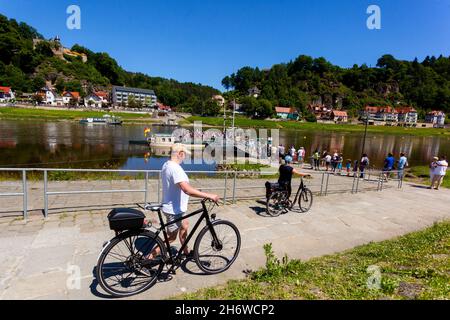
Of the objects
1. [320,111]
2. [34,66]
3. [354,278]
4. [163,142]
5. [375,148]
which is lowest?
[163,142]

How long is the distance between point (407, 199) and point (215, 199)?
1156cm

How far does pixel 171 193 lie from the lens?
170 inches

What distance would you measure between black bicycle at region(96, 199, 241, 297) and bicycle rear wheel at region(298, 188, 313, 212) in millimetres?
4548

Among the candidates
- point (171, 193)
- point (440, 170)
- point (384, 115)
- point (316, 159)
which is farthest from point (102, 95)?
point (171, 193)

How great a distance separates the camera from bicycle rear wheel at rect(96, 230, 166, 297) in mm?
3861

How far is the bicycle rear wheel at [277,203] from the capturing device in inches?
322

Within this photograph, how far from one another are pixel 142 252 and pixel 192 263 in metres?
1.20

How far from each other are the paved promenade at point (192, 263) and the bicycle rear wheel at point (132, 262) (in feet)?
0.62

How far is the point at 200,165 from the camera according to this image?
28.5 meters

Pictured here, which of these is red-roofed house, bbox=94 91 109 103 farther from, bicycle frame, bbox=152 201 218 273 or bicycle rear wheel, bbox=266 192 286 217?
bicycle frame, bbox=152 201 218 273

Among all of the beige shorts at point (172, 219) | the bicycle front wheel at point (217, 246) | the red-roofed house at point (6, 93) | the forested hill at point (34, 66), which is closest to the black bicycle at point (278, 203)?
the bicycle front wheel at point (217, 246)

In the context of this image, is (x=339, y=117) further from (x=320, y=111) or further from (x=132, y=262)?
(x=132, y=262)

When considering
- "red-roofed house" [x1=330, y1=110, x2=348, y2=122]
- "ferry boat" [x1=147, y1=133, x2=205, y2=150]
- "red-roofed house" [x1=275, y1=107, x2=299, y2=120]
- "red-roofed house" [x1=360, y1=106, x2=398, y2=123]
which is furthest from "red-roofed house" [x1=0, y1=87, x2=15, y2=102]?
"red-roofed house" [x1=360, y1=106, x2=398, y2=123]
